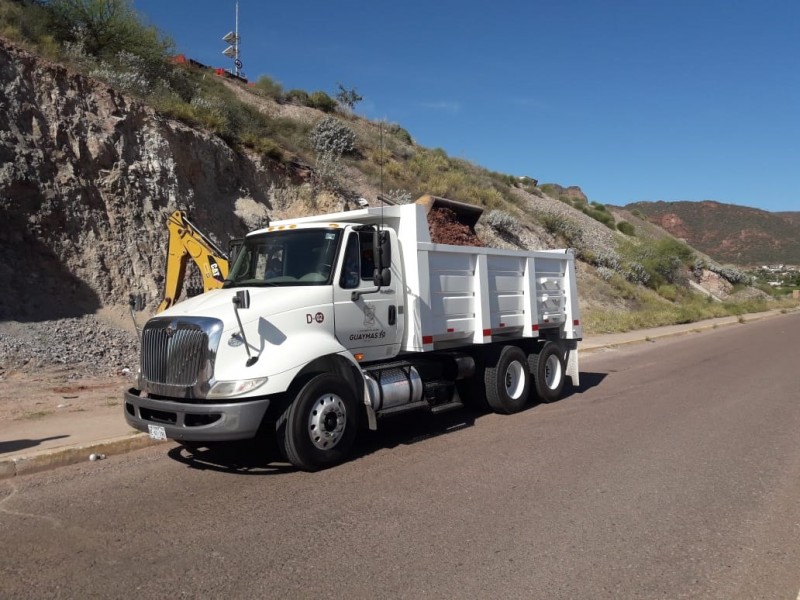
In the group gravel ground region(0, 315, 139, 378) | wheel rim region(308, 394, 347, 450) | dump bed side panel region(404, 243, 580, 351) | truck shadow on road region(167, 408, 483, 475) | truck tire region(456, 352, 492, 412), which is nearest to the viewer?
wheel rim region(308, 394, 347, 450)

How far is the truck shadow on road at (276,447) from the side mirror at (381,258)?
1916 mm

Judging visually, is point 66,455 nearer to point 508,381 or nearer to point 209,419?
point 209,419

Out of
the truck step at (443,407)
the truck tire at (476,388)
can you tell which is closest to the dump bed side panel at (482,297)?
the truck tire at (476,388)

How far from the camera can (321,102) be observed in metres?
34.5

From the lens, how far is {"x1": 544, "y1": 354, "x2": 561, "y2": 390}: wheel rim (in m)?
11.1

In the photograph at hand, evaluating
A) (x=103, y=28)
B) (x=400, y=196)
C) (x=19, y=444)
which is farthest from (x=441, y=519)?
(x=400, y=196)

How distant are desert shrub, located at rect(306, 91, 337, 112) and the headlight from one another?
29577 mm

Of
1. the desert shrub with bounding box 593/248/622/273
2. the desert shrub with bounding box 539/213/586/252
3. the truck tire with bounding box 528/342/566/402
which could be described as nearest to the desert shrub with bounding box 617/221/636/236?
the desert shrub with bounding box 593/248/622/273

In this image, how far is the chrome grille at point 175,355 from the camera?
636cm

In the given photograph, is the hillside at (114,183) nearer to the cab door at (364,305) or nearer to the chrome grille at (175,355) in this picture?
the cab door at (364,305)

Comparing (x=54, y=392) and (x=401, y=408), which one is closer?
(x=401, y=408)

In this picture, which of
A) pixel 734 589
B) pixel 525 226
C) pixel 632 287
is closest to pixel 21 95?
pixel 734 589

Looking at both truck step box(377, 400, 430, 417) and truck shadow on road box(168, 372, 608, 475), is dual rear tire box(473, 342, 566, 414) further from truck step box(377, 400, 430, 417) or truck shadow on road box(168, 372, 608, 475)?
truck step box(377, 400, 430, 417)

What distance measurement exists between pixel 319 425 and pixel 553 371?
18.4 feet
